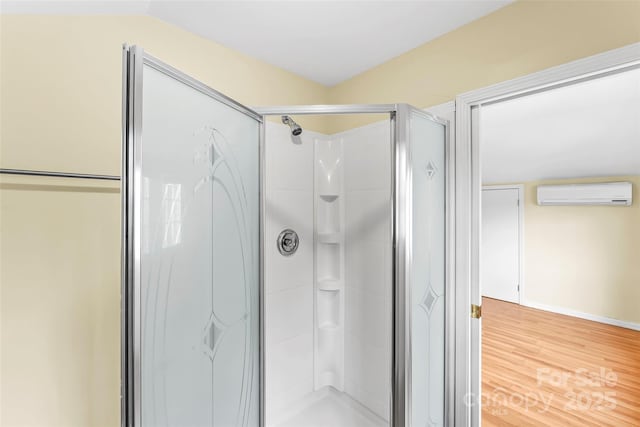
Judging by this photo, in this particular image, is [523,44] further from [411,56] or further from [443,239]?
[443,239]

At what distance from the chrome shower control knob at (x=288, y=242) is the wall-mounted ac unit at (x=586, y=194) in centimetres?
361

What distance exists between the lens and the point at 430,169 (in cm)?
132

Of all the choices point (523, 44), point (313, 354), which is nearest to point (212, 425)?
point (313, 354)

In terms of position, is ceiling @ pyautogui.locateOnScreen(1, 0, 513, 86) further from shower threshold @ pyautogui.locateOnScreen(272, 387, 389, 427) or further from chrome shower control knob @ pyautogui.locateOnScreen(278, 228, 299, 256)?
shower threshold @ pyautogui.locateOnScreen(272, 387, 389, 427)

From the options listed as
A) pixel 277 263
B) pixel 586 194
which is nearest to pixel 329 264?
pixel 277 263

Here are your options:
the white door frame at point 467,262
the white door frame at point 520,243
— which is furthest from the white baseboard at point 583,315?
the white door frame at point 467,262

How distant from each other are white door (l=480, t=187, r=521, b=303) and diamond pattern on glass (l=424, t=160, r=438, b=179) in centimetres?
345

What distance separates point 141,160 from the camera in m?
0.72

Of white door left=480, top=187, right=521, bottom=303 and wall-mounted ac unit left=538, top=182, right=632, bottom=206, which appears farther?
white door left=480, top=187, right=521, bottom=303

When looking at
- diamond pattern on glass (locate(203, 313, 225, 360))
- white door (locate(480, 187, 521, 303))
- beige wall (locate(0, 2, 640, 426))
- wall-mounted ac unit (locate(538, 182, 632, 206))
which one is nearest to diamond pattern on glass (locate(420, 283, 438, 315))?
diamond pattern on glass (locate(203, 313, 225, 360))

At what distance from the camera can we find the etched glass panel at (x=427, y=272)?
4.07ft

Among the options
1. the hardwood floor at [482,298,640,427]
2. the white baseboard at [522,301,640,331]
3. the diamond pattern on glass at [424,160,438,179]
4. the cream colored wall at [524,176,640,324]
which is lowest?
the hardwood floor at [482,298,640,427]

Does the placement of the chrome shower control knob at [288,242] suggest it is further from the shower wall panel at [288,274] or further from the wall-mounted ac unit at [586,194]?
the wall-mounted ac unit at [586,194]

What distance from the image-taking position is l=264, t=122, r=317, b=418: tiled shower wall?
177 cm
